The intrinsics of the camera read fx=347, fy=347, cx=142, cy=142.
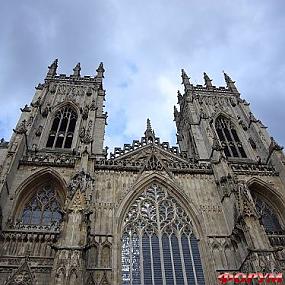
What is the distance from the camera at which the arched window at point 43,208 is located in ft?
57.5

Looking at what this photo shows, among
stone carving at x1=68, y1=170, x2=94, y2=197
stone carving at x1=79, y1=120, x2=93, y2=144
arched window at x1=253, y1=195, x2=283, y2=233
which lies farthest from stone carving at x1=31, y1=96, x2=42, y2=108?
arched window at x1=253, y1=195, x2=283, y2=233

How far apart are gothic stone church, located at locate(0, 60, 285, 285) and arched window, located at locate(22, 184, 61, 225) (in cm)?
5

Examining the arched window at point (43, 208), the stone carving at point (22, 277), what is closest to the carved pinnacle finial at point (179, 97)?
the arched window at point (43, 208)

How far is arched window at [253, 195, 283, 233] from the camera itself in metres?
18.7

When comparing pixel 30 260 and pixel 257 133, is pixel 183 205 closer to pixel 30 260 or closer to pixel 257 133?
pixel 30 260

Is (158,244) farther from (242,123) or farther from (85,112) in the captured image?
(242,123)

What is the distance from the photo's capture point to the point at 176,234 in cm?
1680

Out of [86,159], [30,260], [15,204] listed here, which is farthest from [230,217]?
[15,204]

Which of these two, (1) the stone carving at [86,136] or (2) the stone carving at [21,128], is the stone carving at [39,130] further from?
(1) the stone carving at [86,136]

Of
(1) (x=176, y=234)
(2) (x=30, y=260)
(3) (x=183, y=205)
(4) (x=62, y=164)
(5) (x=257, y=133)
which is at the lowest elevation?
(2) (x=30, y=260)

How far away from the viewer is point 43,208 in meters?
18.1

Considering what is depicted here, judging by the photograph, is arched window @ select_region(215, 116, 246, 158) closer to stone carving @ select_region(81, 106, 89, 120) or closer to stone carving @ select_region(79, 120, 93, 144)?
stone carving @ select_region(79, 120, 93, 144)

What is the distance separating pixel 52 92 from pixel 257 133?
16283 mm

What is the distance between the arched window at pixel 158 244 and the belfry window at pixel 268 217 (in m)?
4.63
